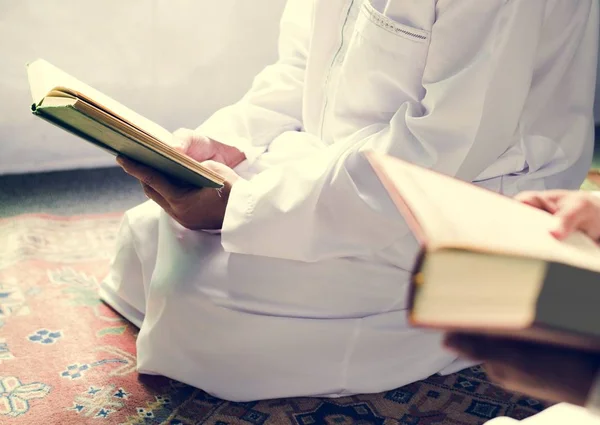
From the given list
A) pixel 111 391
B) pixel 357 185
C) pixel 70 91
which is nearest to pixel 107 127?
pixel 70 91

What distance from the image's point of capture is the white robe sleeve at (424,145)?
91 centimetres

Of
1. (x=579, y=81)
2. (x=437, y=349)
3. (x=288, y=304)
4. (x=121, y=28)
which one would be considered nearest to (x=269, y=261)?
(x=288, y=304)

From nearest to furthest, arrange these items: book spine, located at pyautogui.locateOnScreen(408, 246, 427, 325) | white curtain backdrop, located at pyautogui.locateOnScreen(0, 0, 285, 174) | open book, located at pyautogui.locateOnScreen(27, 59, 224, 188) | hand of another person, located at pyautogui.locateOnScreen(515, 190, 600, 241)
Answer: book spine, located at pyautogui.locateOnScreen(408, 246, 427, 325), hand of another person, located at pyautogui.locateOnScreen(515, 190, 600, 241), open book, located at pyautogui.locateOnScreen(27, 59, 224, 188), white curtain backdrop, located at pyautogui.locateOnScreen(0, 0, 285, 174)

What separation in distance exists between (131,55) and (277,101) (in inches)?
36.3

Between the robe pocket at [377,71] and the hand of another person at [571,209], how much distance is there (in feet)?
1.32

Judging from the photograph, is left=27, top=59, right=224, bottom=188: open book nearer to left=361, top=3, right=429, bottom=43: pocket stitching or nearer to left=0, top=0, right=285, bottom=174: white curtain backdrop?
left=361, top=3, right=429, bottom=43: pocket stitching

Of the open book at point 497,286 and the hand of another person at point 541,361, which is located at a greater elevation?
the open book at point 497,286

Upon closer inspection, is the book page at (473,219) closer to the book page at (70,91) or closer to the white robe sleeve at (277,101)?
the book page at (70,91)

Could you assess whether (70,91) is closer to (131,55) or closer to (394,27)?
(394,27)

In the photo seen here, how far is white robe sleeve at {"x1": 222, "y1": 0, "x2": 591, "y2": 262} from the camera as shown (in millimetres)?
912

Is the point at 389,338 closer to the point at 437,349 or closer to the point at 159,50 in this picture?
the point at 437,349

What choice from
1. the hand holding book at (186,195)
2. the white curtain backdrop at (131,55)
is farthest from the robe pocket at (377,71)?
the white curtain backdrop at (131,55)

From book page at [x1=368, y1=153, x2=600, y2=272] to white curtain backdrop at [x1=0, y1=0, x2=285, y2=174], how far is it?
69.2 inches

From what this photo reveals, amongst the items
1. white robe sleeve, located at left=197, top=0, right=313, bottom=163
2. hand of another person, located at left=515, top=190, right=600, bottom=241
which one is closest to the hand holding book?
white robe sleeve, located at left=197, top=0, right=313, bottom=163
